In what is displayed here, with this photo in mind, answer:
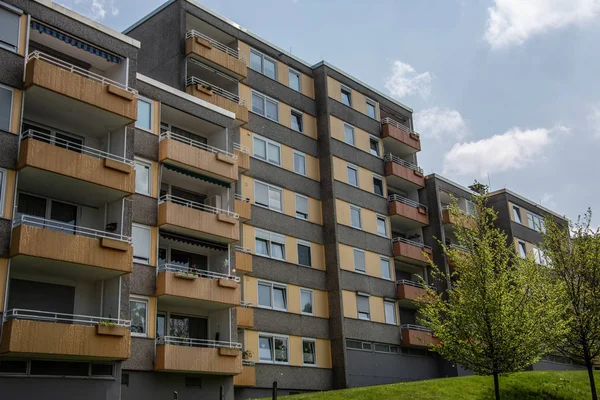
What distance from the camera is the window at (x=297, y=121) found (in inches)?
1785

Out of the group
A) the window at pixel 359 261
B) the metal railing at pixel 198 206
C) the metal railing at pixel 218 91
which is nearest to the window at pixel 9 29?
the metal railing at pixel 198 206

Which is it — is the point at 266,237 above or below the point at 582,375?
above

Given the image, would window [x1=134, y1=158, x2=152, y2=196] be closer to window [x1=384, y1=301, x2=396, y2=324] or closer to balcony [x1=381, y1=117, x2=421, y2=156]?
window [x1=384, y1=301, x2=396, y2=324]

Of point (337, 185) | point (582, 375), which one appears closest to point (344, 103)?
point (337, 185)

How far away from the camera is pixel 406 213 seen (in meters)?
50.0

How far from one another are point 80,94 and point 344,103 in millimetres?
23715

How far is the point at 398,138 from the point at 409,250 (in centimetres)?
833

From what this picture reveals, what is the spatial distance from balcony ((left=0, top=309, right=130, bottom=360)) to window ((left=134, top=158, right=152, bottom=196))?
6.64 m

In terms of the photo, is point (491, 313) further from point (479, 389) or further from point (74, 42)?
point (74, 42)

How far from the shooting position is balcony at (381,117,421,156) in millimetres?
51094

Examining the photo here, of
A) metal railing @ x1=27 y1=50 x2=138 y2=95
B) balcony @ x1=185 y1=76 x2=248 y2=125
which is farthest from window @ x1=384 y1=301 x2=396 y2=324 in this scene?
metal railing @ x1=27 y1=50 x2=138 y2=95

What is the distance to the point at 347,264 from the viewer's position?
44219mm

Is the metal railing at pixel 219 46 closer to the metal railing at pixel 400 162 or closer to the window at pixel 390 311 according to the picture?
the metal railing at pixel 400 162

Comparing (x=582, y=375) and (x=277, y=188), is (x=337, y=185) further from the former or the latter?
(x=582, y=375)
